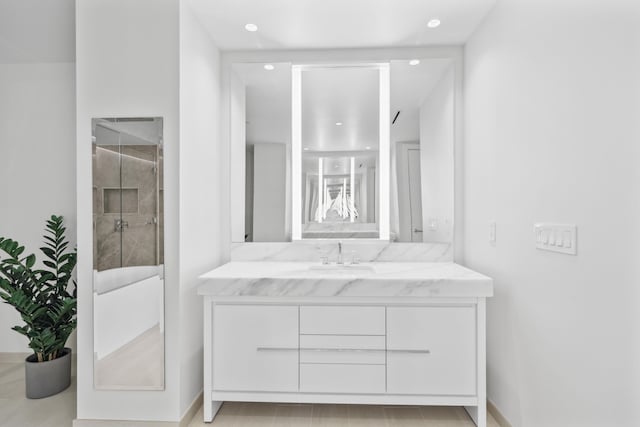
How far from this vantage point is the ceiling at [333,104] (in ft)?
8.11

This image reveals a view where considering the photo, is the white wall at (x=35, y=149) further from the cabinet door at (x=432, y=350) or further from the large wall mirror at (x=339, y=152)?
the cabinet door at (x=432, y=350)

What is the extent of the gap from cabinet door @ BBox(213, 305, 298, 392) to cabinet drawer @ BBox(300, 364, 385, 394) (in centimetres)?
12

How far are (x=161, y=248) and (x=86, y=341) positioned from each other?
0.64m

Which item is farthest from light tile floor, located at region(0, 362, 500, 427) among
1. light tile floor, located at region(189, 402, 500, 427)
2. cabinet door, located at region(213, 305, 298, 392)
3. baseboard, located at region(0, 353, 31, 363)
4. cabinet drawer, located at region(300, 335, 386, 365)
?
baseboard, located at region(0, 353, 31, 363)

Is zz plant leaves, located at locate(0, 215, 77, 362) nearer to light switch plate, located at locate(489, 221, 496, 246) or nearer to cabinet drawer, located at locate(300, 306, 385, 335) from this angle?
cabinet drawer, located at locate(300, 306, 385, 335)

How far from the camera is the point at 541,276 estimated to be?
1537 mm

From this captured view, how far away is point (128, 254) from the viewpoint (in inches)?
72.9

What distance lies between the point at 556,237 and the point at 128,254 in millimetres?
2042

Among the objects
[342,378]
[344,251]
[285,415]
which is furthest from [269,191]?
[285,415]

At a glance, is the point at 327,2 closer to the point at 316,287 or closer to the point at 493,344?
the point at 316,287

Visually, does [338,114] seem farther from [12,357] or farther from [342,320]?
[12,357]

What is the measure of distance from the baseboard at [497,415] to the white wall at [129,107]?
68.8 inches

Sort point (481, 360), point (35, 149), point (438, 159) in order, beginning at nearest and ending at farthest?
1. point (481, 360)
2. point (438, 159)
3. point (35, 149)

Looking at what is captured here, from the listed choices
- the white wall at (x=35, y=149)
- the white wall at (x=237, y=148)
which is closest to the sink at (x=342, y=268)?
the white wall at (x=237, y=148)
